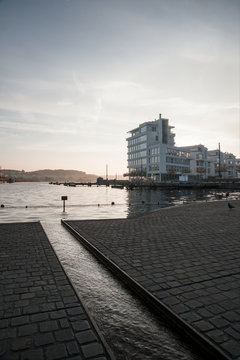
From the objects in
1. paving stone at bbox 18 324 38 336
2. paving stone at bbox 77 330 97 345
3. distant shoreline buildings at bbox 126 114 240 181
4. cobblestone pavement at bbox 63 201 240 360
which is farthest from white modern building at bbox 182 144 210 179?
paving stone at bbox 18 324 38 336

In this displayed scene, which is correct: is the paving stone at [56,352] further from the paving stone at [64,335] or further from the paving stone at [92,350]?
the paving stone at [92,350]

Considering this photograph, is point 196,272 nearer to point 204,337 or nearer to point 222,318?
point 222,318

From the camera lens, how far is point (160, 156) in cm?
8856

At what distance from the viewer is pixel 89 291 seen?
479cm

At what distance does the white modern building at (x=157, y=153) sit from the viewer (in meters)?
90.1

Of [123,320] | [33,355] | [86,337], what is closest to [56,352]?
[33,355]

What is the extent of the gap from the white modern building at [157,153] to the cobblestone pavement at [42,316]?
8562 centimetres

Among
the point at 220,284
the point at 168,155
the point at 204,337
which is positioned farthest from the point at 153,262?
the point at 168,155

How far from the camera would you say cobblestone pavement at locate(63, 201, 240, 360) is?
134 inches

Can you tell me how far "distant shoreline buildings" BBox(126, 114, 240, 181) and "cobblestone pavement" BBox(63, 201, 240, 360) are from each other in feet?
267

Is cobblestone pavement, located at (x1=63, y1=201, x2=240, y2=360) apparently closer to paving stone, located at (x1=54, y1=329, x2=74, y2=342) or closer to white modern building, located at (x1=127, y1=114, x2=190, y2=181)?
paving stone, located at (x1=54, y1=329, x2=74, y2=342)

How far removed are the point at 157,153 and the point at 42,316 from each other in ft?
291

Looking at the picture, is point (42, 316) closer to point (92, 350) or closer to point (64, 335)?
point (64, 335)

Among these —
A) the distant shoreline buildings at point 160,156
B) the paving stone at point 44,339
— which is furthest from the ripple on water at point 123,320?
the distant shoreline buildings at point 160,156
